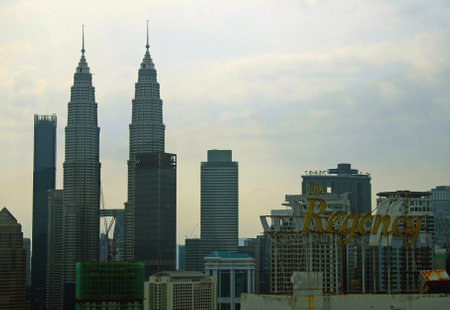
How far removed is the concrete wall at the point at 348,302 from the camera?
5847 cm

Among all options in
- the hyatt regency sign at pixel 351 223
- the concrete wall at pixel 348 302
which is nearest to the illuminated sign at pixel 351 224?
the hyatt regency sign at pixel 351 223

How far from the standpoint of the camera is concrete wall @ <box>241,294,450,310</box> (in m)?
58.5

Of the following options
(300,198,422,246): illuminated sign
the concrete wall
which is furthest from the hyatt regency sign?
the concrete wall

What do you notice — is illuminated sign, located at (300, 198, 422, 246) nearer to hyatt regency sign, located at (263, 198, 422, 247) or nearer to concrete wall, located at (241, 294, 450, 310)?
hyatt regency sign, located at (263, 198, 422, 247)

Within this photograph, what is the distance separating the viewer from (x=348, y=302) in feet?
196

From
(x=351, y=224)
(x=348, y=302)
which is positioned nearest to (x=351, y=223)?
(x=351, y=224)

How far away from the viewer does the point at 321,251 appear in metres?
198

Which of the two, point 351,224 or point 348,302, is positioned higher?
point 351,224

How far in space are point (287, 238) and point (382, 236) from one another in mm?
14801

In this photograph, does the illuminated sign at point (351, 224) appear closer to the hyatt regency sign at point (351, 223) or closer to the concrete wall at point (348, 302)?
the hyatt regency sign at point (351, 223)

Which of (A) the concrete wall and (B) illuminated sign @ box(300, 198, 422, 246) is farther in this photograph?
(B) illuminated sign @ box(300, 198, 422, 246)

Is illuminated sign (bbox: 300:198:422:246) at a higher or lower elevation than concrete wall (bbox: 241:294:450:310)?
higher

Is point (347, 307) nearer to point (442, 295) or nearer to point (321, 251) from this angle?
point (442, 295)

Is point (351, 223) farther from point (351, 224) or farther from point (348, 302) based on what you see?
point (348, 302)
